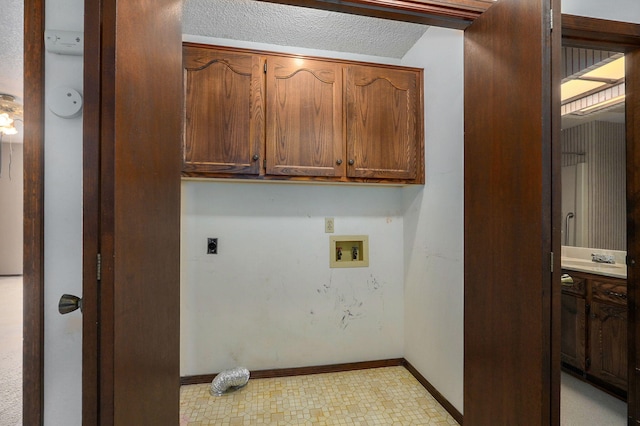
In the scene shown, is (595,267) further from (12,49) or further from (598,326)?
(12,49)

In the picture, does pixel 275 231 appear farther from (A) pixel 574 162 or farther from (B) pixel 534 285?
(A) pixel 574 162

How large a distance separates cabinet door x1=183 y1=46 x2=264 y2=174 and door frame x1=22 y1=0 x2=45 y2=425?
3.14ft

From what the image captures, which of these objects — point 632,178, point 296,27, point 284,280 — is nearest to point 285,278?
point 284,280

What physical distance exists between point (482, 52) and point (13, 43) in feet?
5.74

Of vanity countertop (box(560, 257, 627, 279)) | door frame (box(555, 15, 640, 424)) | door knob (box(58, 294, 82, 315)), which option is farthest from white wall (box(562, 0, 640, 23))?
door knob (box(58, 294, 82, 315))

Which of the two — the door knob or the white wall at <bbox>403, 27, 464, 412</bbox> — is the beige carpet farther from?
the white wall at <bbox>403, 27, 464, 412</bbox>

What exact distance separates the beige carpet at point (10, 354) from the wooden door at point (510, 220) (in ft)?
6.00

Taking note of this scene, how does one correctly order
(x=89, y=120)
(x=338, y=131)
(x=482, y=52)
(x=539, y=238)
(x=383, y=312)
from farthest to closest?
1. (x=383, y=312)
2. (x=338, y=131)
3. (x=482, y=52)
4. (x=539, y=238)
5. (x=89, y=120)

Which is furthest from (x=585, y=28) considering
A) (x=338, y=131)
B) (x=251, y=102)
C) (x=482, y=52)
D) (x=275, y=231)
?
(x=275, y=231)

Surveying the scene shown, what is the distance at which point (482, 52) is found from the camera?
1.18 meters

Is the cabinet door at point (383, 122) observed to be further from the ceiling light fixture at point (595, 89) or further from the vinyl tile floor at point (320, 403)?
the vinyl tile floor at point (320, 403)

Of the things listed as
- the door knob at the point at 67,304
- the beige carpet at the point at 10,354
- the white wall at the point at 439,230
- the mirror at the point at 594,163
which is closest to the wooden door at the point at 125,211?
the door knob at the point at 67,304

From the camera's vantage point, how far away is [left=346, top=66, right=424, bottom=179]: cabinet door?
1977mm

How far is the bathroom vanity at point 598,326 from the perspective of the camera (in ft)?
5.69
